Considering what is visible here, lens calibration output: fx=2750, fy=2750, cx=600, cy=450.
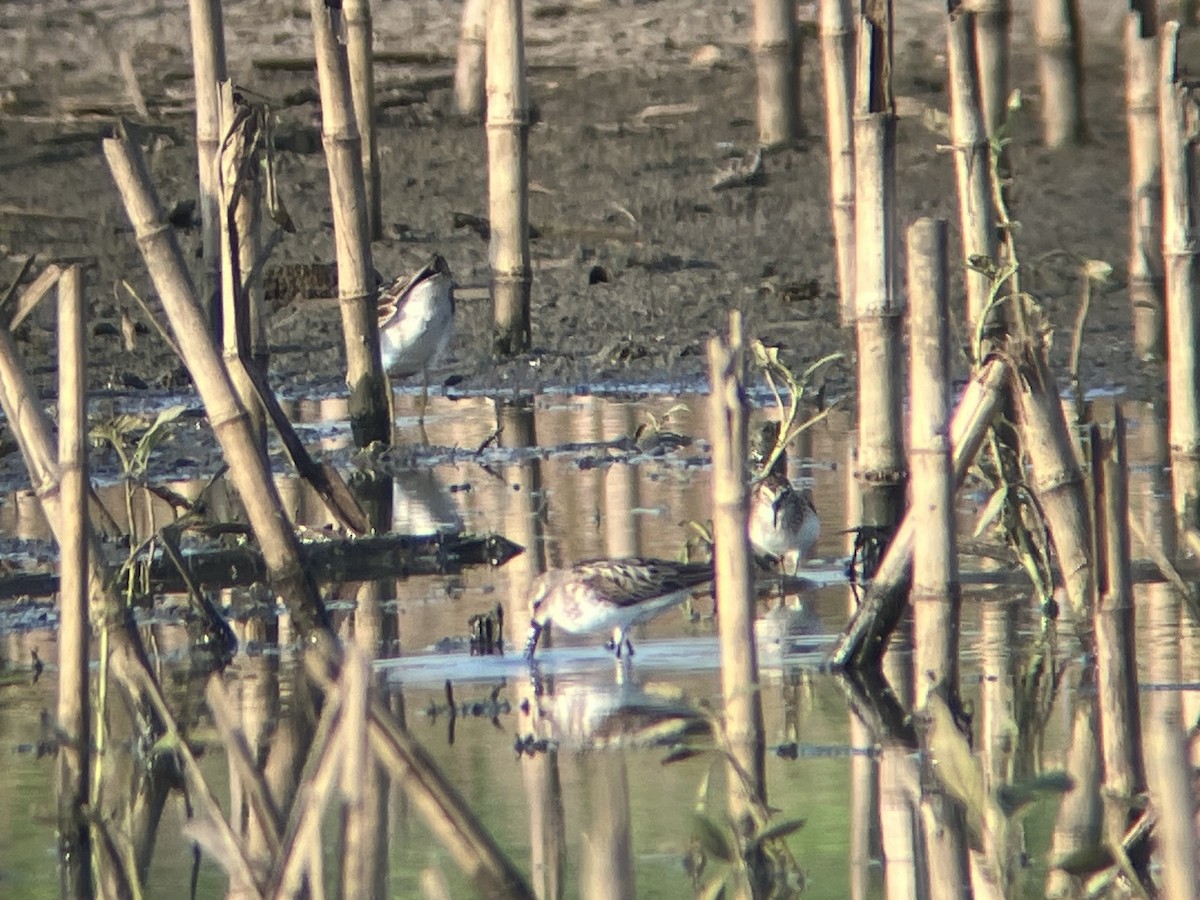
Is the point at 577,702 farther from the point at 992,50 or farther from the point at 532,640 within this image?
the point at 992,50

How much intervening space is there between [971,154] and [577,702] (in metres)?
2.67

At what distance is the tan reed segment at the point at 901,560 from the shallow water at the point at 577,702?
150mm

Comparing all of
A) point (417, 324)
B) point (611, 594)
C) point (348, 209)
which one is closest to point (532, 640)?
point (611, 594)

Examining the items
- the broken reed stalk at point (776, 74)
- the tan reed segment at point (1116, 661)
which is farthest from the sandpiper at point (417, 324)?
the tan reed segment at point (1116, 661)

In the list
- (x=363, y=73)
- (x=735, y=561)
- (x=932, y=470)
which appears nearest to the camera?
(x=735, y=561)

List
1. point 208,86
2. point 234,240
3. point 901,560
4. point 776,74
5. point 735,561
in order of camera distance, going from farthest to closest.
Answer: point 776,74, point 208,86, point 234,240, point 901,560, point 735,561

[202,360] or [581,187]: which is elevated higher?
[581,187]

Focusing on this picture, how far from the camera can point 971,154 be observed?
9.23 meters

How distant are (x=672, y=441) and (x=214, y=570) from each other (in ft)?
10.8

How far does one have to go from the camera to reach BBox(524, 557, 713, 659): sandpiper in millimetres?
8180

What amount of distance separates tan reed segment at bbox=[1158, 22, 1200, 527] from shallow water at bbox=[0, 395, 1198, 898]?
0.33 meters

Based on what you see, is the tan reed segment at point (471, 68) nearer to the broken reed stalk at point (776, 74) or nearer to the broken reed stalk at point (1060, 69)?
the broken reed stalk at point (776, 74)

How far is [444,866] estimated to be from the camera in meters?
6.14

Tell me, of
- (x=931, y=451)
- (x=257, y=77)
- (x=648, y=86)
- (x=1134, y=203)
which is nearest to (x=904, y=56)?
(x=648, y=86)
